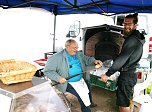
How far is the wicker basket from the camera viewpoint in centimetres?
165

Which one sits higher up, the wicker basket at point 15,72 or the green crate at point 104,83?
the wicker basket at point 15,72

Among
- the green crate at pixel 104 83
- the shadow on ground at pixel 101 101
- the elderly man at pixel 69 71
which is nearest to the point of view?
the elderly man at pixel 69 71

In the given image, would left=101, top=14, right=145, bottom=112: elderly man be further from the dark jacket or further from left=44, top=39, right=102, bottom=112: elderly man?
left=44, top=39, right=102, bottom=112: elderly man

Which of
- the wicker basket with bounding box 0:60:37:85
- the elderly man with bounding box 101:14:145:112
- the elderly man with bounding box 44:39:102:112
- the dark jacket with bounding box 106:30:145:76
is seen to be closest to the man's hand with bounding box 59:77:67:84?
the elderly man with bounding box 44:39:102:112

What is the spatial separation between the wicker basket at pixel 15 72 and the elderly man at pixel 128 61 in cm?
170

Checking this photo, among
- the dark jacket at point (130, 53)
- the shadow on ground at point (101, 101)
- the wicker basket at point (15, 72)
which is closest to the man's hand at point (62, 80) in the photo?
the dark jacket at point (130, 53)

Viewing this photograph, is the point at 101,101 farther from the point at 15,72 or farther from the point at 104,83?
the point at 15,72

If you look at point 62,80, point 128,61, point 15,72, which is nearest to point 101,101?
point 128,61

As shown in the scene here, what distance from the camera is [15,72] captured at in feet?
5.44

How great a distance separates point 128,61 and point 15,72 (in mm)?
2058

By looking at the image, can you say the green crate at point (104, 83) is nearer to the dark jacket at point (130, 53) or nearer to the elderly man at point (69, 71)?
the elderly man at point (69, 71)

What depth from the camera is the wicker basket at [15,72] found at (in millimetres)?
1653

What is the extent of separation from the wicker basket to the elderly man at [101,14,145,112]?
5.56 ft

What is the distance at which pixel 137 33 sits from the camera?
3.24 meters
